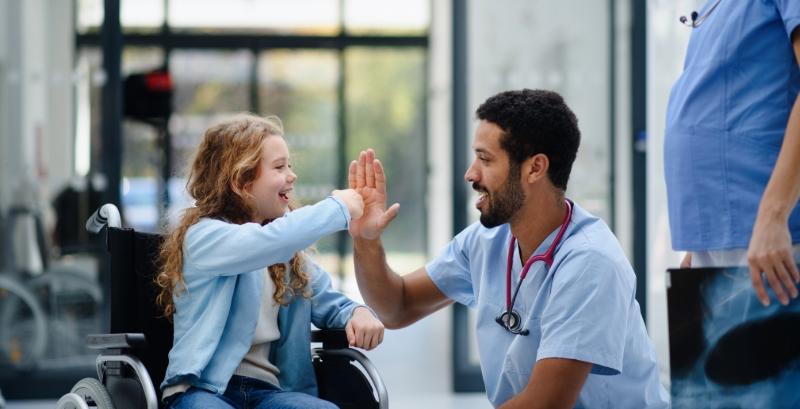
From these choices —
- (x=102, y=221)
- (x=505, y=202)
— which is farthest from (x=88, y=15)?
(x=505, y=202)

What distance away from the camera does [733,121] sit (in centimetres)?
158

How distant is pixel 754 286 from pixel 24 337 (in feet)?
13.7

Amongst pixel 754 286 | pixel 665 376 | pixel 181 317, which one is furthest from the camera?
pixel 665 376

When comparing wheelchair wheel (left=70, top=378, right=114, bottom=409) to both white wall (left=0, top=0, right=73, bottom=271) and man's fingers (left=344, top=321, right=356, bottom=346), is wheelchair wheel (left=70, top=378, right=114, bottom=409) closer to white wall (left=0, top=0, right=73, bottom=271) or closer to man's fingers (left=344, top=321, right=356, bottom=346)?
man's fingers (left=344, top=321, right=356, bottom=346)

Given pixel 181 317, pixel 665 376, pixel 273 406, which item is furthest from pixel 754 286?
pixel 665 376

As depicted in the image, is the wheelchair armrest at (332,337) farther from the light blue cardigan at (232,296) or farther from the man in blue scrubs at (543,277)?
the man in blue scrubs at (543,277)

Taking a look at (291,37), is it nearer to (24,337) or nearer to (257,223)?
(24,337)

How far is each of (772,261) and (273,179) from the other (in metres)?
1.05

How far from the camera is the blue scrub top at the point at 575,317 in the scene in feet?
5.48

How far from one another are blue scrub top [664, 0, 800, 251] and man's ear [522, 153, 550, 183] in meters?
0.22

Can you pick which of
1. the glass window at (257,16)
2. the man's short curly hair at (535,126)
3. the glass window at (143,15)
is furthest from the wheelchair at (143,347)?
the glass window at (257,16)

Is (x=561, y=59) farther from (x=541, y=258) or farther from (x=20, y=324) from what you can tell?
(x=541, y=258)

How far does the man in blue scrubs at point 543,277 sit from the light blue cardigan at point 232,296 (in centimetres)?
Result: 18

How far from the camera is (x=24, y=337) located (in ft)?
15.7
